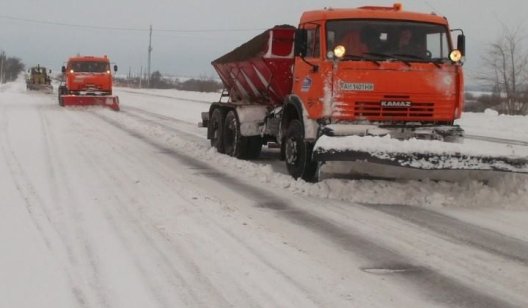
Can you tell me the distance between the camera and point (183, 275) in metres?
4.61

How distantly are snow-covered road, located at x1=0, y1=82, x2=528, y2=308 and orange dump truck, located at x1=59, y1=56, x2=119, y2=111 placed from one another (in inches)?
656

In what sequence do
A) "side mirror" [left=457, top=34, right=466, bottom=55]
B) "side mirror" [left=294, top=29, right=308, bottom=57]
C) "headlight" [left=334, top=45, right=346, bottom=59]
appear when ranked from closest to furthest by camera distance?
1. "headlight" [left=334, top=45, right=346, bottom=59]
2. "side mirror" [left=457, top=34, right=466, bottom=55]
3. "side mirror" [left=294, top=29, right=308, bottom=57]

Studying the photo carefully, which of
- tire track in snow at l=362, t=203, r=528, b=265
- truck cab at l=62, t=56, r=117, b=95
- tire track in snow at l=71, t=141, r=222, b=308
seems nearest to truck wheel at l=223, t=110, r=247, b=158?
tire track in snow at l=71, t=141, r=222, b=308

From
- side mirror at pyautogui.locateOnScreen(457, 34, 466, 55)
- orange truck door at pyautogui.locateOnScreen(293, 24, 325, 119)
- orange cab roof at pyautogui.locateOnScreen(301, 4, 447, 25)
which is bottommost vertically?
orange truck door at pyautogui.locateOnScreen(293, 24, 325, 119)

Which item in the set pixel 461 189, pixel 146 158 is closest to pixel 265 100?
pixel 146 158

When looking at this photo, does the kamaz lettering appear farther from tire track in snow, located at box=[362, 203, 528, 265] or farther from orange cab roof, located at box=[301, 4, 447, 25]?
tire track in snow, located at box=[362, 203, 528, 265]

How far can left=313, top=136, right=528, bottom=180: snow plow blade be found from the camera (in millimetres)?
7305

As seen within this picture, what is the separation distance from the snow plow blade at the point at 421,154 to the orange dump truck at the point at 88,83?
2046 cm

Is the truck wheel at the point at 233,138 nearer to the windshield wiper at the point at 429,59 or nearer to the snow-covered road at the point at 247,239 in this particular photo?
the snow-covered road at the point at 247,239

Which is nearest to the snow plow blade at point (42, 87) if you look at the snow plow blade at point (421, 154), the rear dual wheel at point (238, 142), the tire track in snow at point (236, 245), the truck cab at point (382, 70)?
the rear dual wheel at point (238, 142)

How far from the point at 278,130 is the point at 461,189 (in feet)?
10.9

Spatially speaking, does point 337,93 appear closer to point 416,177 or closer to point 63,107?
point 416,177

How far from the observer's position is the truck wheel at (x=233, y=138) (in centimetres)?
1144

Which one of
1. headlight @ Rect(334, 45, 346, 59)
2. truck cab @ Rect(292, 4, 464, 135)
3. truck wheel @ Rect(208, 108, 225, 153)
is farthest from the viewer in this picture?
truck wheel @ Rect(208, 108, 225, 153)
